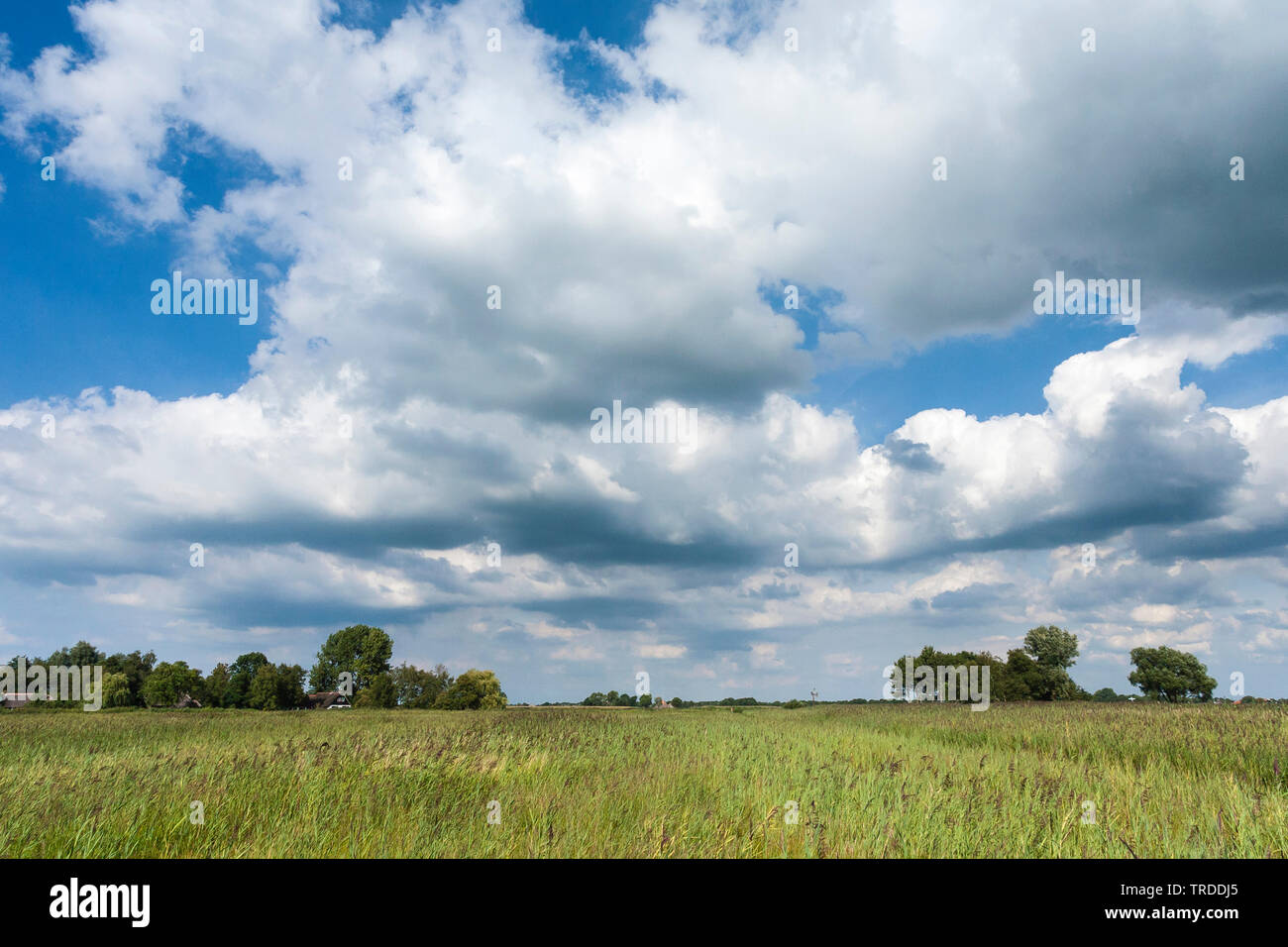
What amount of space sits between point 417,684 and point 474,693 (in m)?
17.9

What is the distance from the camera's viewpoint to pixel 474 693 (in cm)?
9575

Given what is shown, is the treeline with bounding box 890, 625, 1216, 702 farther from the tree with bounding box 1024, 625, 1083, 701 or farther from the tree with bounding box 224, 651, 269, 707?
the tree with bounding box 224, 651, 269, 707

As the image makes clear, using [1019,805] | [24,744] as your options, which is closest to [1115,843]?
[1019,805]

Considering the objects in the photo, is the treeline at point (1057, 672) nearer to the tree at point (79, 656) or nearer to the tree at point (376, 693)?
the tree at point (376, 693)

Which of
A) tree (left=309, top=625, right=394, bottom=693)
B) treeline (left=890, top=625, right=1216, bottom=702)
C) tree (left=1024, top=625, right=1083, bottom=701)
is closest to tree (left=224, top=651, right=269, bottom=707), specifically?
tree (left=309, top=625, right=394, bottom=693)

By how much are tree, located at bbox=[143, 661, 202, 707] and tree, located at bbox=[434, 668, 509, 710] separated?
34.7m

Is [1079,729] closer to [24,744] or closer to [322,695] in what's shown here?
[24,744]

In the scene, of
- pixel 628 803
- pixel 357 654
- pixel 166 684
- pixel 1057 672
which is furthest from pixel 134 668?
pixel 1057 672

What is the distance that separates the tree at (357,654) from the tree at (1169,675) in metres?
114

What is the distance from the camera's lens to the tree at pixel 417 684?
104750 millimetres

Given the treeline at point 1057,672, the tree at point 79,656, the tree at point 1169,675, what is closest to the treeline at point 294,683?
the tree at point 79,656

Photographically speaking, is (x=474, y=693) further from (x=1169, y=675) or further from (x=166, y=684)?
(x=1169, y=675)
